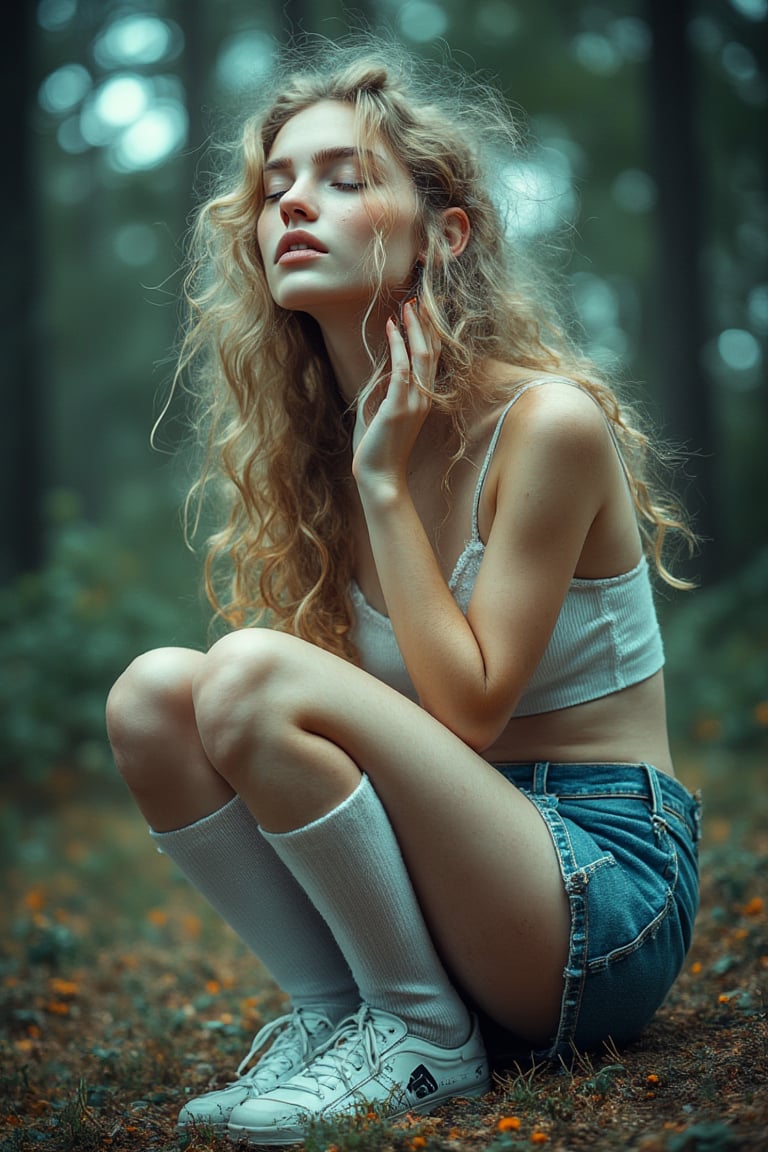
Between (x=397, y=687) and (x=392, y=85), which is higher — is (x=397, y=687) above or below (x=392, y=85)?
below

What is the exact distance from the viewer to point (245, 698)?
1624 millimetres

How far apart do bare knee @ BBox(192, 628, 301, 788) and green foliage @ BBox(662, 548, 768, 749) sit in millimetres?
3442

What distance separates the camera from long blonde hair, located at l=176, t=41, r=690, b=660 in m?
2.10

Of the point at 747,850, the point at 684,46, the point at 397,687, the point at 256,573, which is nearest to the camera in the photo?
the point at 397,687

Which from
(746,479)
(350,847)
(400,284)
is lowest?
(746,479)

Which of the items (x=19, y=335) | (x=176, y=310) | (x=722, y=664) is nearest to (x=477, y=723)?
(x=176, y=310)

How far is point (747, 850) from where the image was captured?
3291mm

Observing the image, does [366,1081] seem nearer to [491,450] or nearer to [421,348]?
[491,450]

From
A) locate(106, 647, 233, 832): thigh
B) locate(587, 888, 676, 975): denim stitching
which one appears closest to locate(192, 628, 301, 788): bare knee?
locate(106, 647, 233, 832): thigh

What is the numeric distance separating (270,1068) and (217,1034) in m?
0.63

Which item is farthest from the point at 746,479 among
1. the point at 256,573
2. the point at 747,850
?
the point at 256,573

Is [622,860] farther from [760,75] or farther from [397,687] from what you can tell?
[760,75]

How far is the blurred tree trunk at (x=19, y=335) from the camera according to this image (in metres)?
7.06

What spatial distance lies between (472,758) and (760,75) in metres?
9.56
